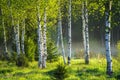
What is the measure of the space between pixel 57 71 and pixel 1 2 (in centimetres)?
1880

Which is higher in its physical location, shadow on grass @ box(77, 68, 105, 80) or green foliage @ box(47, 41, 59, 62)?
green foliage @ box(47, 41, 59, 62)

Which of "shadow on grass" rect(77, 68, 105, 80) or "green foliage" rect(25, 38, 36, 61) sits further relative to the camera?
"green foliage" rect(25, 38, 36, 61)

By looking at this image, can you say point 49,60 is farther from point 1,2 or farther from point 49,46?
point 1,2

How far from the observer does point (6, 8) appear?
124ft

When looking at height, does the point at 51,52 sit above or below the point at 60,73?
above

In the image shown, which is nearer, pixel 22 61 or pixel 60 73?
pixel 60 73

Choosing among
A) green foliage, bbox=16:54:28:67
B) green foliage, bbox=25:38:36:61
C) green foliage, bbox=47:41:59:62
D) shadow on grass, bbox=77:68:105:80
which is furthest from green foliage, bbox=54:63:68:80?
green foliage, bbox=25:38:36:61

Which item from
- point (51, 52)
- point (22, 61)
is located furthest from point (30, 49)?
point (22, 61)

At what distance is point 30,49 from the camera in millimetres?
37469

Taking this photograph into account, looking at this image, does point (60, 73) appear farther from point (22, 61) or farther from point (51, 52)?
point (51, 52)

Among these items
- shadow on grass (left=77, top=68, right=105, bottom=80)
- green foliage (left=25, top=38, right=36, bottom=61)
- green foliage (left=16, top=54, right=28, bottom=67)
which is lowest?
shadow on grass (left=77, top=68, right=105, bottom=80)

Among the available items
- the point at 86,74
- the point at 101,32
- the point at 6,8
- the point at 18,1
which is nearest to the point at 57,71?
the point at 86,74

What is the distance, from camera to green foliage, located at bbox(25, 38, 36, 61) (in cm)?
3728

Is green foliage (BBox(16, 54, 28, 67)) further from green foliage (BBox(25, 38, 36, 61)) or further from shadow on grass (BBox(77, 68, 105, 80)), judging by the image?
shadow on grass (BBox(77, 68, 105, 80))
